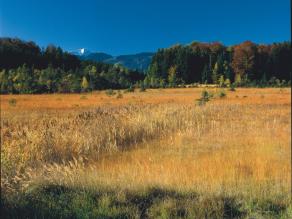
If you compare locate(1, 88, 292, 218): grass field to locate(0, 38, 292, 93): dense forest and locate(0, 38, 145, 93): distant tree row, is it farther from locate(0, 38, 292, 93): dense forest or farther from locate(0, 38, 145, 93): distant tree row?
locate(0, 38, 145, 93): distant tree row

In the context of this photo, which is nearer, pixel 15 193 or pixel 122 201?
pixel 122 201

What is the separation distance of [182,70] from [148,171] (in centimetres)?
1897

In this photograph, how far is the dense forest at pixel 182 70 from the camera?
83.8ft

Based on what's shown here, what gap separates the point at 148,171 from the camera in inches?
291

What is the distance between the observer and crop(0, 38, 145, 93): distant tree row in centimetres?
2934

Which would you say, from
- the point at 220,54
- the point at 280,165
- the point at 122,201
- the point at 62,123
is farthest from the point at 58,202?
the point at 220,54

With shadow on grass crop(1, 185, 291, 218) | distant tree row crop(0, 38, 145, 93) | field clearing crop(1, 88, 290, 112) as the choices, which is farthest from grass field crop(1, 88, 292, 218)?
distant tree row crop(0, 38, 145, 93)

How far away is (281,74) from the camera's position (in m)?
49.4

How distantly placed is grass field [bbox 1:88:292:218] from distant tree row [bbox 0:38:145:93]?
1791cm

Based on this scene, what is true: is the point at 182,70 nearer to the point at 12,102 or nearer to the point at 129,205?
the point at 12,102

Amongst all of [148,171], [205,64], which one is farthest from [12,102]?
[148,171]

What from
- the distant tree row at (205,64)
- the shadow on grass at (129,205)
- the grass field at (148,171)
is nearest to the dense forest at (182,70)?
the distant tree row at (205,64)

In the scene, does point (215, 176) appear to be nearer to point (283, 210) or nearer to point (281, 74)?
point (283, 210)

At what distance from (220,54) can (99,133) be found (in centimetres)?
1700
